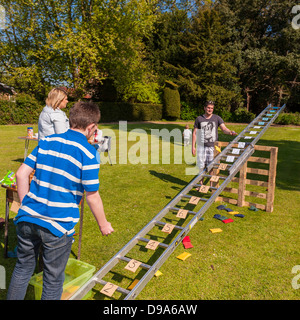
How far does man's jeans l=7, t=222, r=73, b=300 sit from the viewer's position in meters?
2.51

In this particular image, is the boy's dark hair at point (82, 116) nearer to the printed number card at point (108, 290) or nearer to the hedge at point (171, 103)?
the printed number card at point (108, 290)

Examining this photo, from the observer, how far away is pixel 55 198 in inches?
98.6

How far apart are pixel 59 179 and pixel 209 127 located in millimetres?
5338

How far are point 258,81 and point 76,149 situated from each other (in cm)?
3541

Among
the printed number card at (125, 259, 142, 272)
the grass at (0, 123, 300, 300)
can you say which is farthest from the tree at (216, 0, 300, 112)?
the printed number card at (125, 259, 142, 272)

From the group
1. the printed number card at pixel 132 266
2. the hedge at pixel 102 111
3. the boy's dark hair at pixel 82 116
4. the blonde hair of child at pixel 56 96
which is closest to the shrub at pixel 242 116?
the hedge at pixel 102 111

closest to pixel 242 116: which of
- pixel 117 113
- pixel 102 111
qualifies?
pixel 117 113

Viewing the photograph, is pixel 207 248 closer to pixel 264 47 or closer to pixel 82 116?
pixel 82 116

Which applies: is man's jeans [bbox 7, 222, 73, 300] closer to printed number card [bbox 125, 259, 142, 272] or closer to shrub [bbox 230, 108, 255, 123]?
printed number card [bbox 125, 259, 142, 272]

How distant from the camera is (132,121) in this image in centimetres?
3123

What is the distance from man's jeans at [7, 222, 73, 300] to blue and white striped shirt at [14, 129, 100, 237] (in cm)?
8
